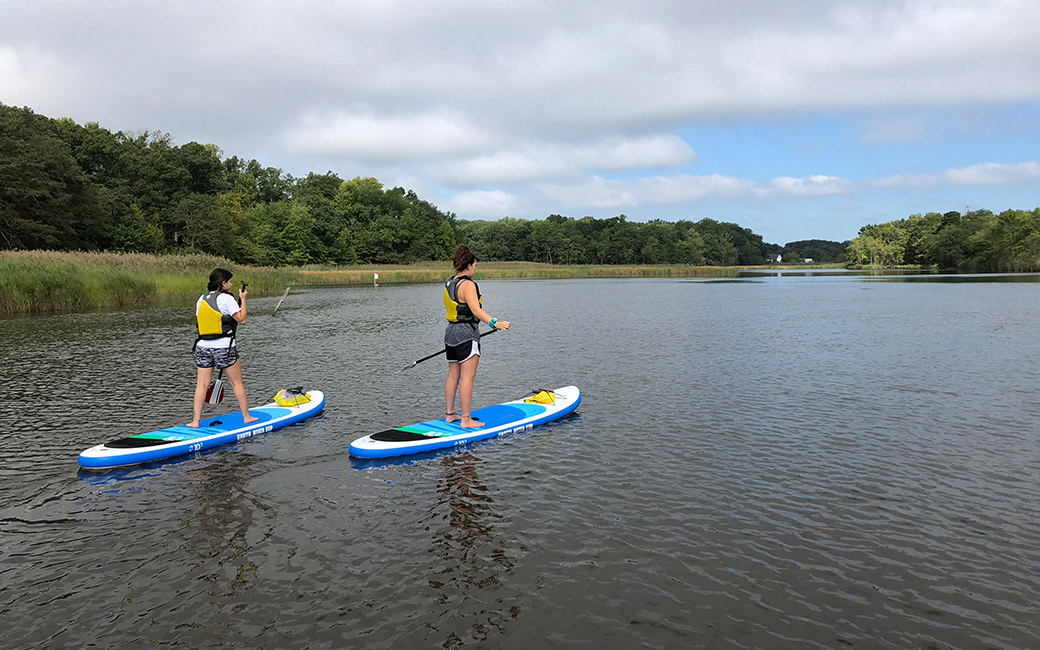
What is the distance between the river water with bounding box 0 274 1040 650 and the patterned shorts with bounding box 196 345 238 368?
4.49 ft

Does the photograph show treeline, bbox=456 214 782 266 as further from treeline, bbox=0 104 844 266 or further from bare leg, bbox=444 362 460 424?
bare leg, bbox=444 362 460 424

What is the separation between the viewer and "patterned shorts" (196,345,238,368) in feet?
30.5

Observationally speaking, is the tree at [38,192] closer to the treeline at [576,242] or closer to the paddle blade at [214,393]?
the paddle blade at [214,393]

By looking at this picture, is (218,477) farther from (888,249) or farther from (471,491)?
(888,249)

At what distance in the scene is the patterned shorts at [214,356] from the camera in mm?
9297

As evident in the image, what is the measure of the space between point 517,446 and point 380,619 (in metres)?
4.68

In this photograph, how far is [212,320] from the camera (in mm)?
9297

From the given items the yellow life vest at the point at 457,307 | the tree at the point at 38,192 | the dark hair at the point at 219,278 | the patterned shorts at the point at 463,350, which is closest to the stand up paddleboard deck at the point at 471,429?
the patterned shorts at the point at 463,350

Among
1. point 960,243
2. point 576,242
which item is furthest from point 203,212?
point 960,243

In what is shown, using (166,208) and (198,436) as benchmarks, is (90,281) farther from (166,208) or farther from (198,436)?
(166,208)

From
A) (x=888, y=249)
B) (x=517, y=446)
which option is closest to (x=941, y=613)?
(x=517, y=446)

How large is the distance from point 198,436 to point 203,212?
73.6 m

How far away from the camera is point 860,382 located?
13375 millimetres

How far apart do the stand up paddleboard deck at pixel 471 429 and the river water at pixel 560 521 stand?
226mm
